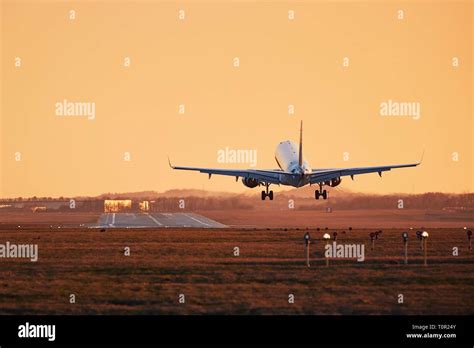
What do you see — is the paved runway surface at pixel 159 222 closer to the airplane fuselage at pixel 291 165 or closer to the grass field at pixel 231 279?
the airplane fuselage at pixel 291 165

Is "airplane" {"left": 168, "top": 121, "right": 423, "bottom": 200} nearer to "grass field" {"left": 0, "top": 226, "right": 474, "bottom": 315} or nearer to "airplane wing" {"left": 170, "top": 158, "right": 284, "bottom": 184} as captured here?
"airplane wing" {"left": 170, "top": 158, "right": 284, "bottom": 184}

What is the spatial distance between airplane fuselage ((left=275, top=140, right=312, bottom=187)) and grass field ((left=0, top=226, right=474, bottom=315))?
21676 mm

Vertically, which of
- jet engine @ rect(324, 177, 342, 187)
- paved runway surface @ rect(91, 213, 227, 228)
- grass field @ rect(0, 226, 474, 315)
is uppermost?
jet engine @ rect(324, 177, 342, 187)

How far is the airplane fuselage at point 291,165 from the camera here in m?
114

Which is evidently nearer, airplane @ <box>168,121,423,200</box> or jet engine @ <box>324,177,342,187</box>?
airplane @ <box>168,121,423,200</box>

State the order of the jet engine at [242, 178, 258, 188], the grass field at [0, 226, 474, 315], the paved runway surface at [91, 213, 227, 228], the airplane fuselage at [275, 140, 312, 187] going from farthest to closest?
1. the paved runway surface at [91, 213, 227, 228]
2. the jet engine at [242, 178, 258, 188]
3. the airplane fuselage at [275, 140, 312, 187]
4. the grass field at [0, 226, 474, 315]

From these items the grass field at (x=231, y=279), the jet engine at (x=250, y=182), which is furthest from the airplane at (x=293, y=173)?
the grass field at (x=231, y=279)

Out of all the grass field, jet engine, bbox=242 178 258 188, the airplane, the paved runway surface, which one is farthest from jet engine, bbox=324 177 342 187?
the grass field

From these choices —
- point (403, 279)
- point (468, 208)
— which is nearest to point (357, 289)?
point (403, 279)

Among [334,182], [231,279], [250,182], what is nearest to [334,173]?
[334,182]

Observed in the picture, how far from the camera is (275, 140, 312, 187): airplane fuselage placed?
373ft

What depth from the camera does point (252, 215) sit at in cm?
15575
